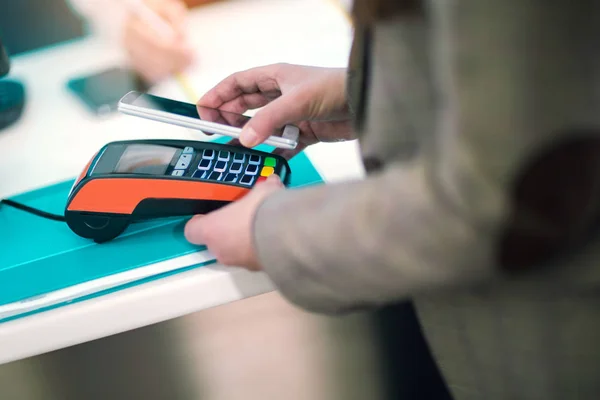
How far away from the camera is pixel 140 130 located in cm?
60

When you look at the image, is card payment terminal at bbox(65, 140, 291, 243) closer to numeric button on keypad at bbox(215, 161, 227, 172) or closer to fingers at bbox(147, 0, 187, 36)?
numeric button on keypad at bbox(215, 161, 227, 172)

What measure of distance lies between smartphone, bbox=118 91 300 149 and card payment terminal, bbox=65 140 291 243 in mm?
19

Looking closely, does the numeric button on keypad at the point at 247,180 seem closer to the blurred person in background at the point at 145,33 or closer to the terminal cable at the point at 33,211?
the terminal cable at the point at 33,211

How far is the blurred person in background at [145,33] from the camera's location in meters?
0.70

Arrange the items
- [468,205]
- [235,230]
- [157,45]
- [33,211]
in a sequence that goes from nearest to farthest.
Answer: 1. [468,205]
2. [235,230]
3. [33,211]
4. [157,45]

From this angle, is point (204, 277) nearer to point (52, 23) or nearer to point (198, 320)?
point (198, 320)

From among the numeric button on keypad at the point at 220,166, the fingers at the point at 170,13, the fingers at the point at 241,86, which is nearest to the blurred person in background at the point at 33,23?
the fingers at the point at 170,13

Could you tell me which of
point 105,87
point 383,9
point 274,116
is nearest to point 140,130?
point 105,87

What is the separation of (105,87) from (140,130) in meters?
0.11

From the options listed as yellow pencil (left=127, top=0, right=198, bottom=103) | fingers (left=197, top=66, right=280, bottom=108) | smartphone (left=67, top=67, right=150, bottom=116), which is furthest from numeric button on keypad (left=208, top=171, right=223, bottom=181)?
yellow pencil (left=127, top=0, right=198, bottom=103)

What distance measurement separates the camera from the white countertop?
0.40 m

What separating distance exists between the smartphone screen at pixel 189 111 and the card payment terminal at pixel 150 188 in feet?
0.12

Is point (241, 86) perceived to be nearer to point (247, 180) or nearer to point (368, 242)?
point (247, 180)

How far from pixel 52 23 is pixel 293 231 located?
0.63 meters
